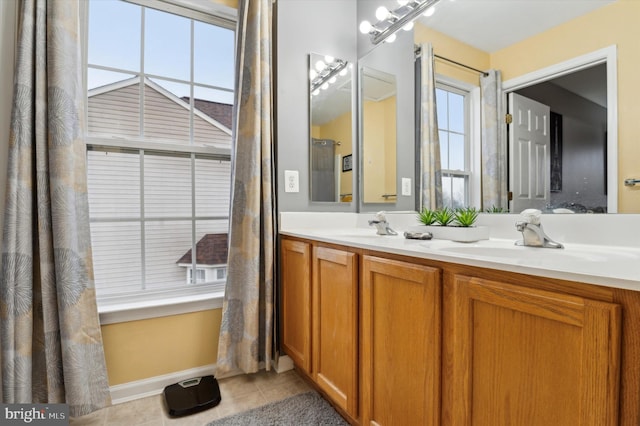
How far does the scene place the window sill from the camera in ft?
→ 5.07

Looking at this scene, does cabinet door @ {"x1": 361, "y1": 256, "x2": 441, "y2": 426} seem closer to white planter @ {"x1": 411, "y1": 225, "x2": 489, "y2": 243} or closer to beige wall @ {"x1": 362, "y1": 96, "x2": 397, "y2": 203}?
white planter @ {"x1": 411, "y1": 225, "x2": 489, "y2": 243}

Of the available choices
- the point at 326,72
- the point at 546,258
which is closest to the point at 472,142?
the point at 546,258

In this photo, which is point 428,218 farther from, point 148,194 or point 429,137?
point 148,194

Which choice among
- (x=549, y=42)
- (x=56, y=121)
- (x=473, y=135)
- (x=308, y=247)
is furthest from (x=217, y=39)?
(x=549, y=42)

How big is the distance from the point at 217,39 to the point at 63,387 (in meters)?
1.97

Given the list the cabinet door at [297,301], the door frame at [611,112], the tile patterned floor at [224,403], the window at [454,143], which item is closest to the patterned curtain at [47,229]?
the tile patterned floor at [224,403]

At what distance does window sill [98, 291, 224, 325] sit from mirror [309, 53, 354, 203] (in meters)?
0.87

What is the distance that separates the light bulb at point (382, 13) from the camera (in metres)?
1.83

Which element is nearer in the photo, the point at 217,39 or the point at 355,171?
the point at 217,39

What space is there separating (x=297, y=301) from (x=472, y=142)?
1.17 m

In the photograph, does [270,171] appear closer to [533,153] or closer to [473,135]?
[473,135]

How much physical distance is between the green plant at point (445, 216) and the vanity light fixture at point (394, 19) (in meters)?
1.06

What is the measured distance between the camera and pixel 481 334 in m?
0.77

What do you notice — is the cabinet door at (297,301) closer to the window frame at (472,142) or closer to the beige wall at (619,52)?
the window frame at (472,142)
